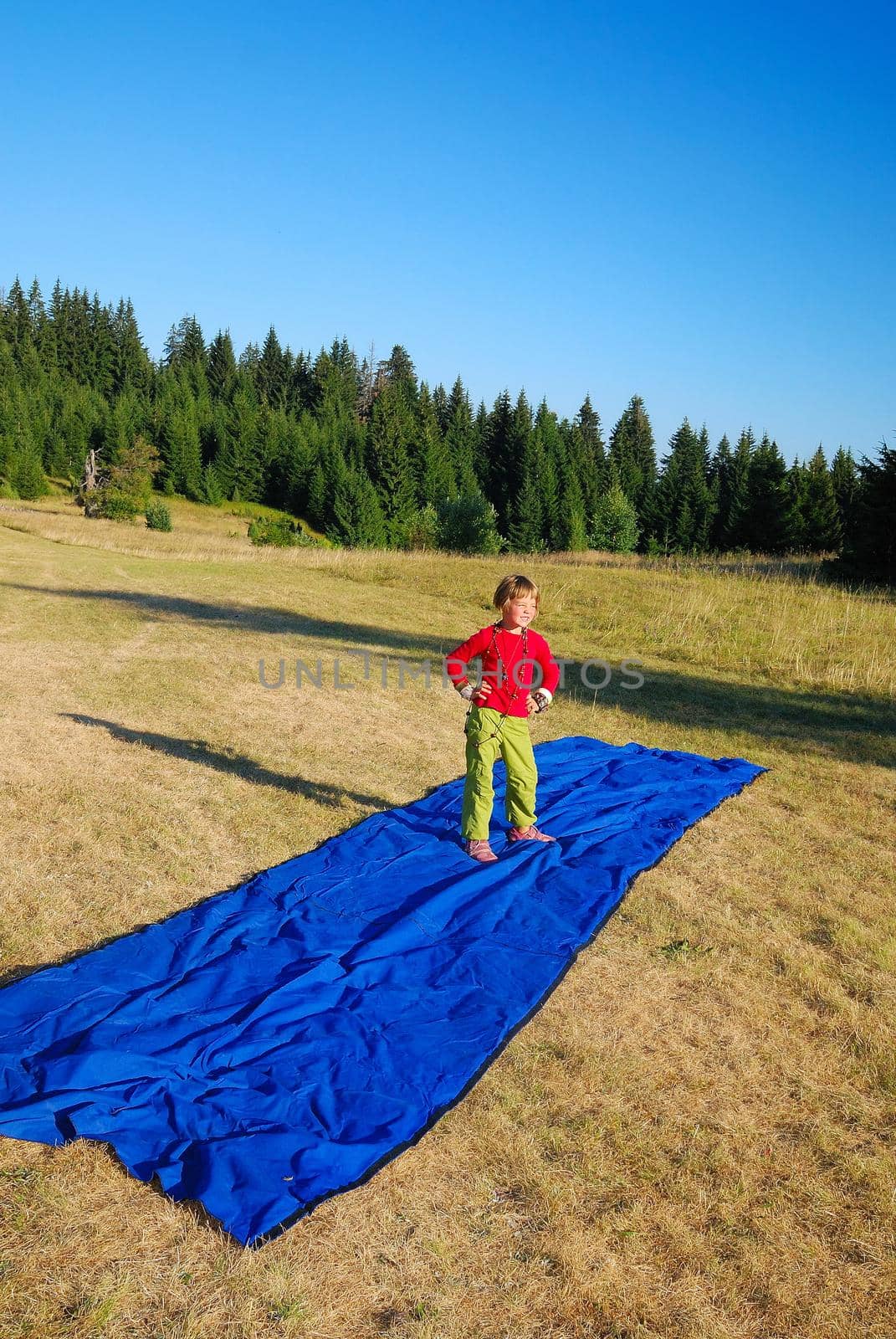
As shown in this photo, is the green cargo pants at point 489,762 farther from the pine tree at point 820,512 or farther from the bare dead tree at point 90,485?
the bare dead tree at point 90,485

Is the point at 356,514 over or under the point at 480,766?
over

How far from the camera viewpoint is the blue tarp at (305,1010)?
272 cm

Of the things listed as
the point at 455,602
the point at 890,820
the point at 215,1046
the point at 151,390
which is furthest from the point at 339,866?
the point at 151,390

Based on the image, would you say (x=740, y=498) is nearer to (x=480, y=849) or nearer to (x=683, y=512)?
(x=683, y=512)

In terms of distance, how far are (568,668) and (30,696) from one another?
6.67 m

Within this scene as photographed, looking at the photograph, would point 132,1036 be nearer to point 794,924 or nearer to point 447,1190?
point 447,1190

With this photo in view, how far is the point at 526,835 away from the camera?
215 inches

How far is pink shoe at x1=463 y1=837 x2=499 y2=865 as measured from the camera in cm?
511

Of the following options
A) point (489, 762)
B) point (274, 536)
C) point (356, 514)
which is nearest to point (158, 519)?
point (274, 536)

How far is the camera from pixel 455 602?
17.0m

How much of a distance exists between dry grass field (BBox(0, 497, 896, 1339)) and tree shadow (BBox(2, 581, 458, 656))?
3098mm

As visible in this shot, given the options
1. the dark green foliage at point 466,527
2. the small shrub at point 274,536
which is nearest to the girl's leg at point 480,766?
the small shrub at point 274,536

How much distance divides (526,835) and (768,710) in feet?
18.1

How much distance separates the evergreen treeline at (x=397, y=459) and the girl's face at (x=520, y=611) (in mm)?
36935
